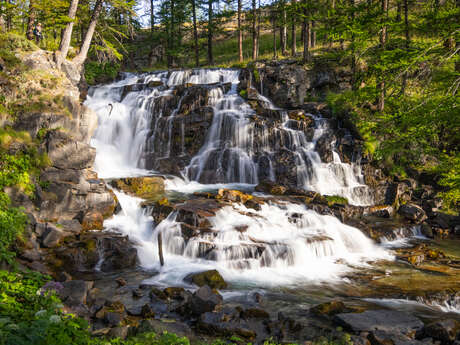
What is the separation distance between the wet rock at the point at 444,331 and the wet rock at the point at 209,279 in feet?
15.3

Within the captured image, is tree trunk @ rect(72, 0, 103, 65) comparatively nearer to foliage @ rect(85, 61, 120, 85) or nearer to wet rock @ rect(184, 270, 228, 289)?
foliage @ rect(85, 61, 120, 85)

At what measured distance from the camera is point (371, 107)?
2031cm

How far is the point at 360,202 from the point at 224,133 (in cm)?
886

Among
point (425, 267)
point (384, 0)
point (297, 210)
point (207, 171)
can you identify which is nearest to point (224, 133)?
point (207, 171)

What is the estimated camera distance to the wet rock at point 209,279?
8281 mm

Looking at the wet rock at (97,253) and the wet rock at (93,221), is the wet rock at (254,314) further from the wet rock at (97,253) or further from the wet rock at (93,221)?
the wet rock at (93,221)

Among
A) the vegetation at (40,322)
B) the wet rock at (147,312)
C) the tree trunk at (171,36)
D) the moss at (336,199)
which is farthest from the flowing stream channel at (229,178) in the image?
the tree trunk at (171,36)

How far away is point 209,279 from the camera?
27.4ft

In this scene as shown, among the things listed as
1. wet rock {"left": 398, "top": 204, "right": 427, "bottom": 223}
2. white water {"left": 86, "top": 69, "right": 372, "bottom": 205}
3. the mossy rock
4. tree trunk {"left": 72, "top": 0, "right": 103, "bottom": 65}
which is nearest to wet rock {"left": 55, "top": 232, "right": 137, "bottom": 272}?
the mossy rock

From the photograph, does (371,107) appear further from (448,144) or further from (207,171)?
(207,171)

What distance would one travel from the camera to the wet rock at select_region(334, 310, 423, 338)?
6.18 metres

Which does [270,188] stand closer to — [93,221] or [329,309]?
[93,221]

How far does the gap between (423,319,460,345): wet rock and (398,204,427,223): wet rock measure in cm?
901

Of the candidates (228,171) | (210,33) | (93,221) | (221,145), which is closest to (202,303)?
(93,221)
